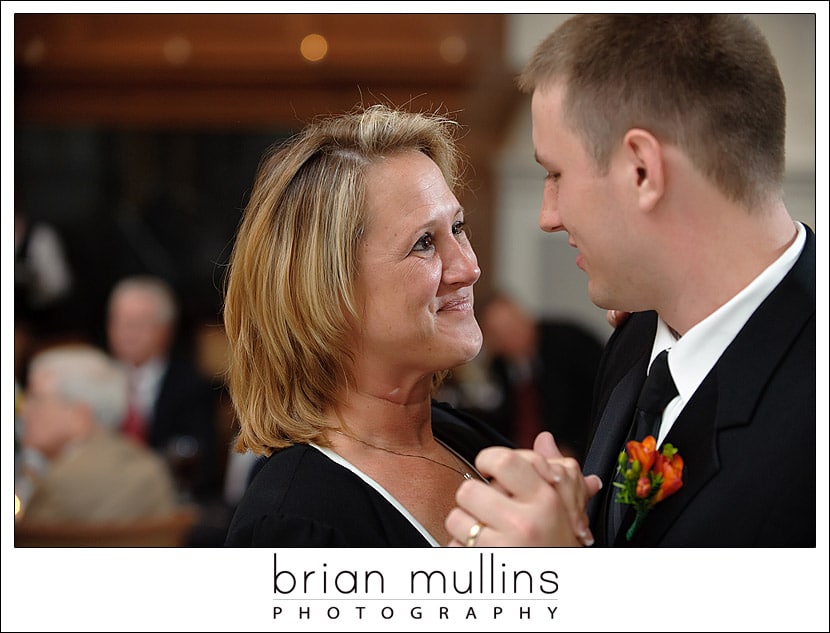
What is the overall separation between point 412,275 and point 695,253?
471 millimetres

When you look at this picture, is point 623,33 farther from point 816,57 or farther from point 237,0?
point 237,0

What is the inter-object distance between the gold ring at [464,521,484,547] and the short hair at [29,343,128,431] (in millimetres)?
2677

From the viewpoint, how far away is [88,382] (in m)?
3.92

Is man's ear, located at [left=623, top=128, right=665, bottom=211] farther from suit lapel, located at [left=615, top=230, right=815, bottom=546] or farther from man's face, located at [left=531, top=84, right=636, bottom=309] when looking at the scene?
suit lapel, located at [left=615, top=230, right=815, bottom=546]

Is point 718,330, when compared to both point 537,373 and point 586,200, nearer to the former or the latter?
point 586,200

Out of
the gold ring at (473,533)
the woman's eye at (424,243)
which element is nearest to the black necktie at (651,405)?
the gold ring at (473,533)

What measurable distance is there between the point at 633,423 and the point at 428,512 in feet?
1.15

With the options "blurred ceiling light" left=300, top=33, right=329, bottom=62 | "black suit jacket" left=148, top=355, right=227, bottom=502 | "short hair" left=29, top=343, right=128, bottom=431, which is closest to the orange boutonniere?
"short hair" left=29, top=343, right=128, bottom=431

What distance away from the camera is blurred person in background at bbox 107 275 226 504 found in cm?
453

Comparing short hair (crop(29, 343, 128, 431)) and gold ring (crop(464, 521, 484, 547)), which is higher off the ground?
short hair (crop(29, 343, 128, 431))

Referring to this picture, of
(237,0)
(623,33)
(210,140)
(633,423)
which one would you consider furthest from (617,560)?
(210,140)

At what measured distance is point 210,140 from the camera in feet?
21.0

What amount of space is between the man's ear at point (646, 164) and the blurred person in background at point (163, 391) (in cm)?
297

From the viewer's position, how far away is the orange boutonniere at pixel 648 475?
4.48ft
